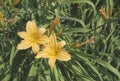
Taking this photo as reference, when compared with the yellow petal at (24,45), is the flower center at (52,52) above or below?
below

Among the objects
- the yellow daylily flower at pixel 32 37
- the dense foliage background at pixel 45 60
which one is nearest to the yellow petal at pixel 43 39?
the yellow daylily flower at pixel 32 37

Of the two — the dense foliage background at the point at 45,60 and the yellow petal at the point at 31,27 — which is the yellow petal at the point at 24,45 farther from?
the dense foliage background at the point at 45,60

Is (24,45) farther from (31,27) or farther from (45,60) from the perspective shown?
(45,60)

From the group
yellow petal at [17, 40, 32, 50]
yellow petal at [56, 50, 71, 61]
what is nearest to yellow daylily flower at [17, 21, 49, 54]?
yellow petal at [17, 40, 32, 50]

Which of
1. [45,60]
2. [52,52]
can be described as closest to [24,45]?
[52,52]

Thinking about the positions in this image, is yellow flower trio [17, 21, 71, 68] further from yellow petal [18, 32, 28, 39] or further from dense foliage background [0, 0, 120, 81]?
dense foliage background [0, 0, 120, 81]

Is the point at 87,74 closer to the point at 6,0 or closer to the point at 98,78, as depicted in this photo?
the point at 98,78
